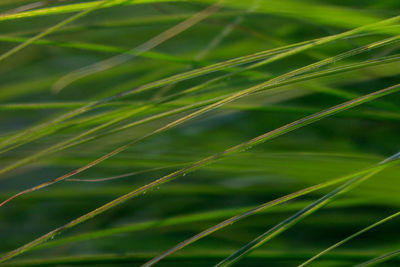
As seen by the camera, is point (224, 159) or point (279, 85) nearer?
point (279, 85)

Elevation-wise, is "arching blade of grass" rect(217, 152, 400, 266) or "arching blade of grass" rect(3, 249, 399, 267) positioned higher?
"arching blade of grass" rect(217, 152, 400, 266)

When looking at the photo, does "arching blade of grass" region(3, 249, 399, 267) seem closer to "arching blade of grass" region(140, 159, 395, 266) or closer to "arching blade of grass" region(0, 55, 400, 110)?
"arching blade of grass" region(140, 159, 395, 266)

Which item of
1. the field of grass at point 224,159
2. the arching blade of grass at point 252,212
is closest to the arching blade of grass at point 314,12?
the field of grass at point 224,159

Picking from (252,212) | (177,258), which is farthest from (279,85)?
(177,258)

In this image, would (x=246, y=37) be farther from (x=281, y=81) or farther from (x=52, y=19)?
(x=52, y=19)

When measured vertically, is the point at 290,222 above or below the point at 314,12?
below

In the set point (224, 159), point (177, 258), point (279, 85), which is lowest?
point (177, 258)

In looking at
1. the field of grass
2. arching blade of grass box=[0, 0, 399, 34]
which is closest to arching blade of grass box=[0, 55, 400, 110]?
the field of grass

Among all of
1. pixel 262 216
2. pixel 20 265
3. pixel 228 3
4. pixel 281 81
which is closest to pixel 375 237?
pixel 262 216

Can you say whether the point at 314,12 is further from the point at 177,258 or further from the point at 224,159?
the point at 177,258

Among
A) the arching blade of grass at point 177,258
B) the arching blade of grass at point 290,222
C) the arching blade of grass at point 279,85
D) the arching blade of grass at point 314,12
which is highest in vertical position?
the arching blade of grass at point 314,12

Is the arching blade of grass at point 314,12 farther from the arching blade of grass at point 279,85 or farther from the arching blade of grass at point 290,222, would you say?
the arching blade of grass at point 290,222
